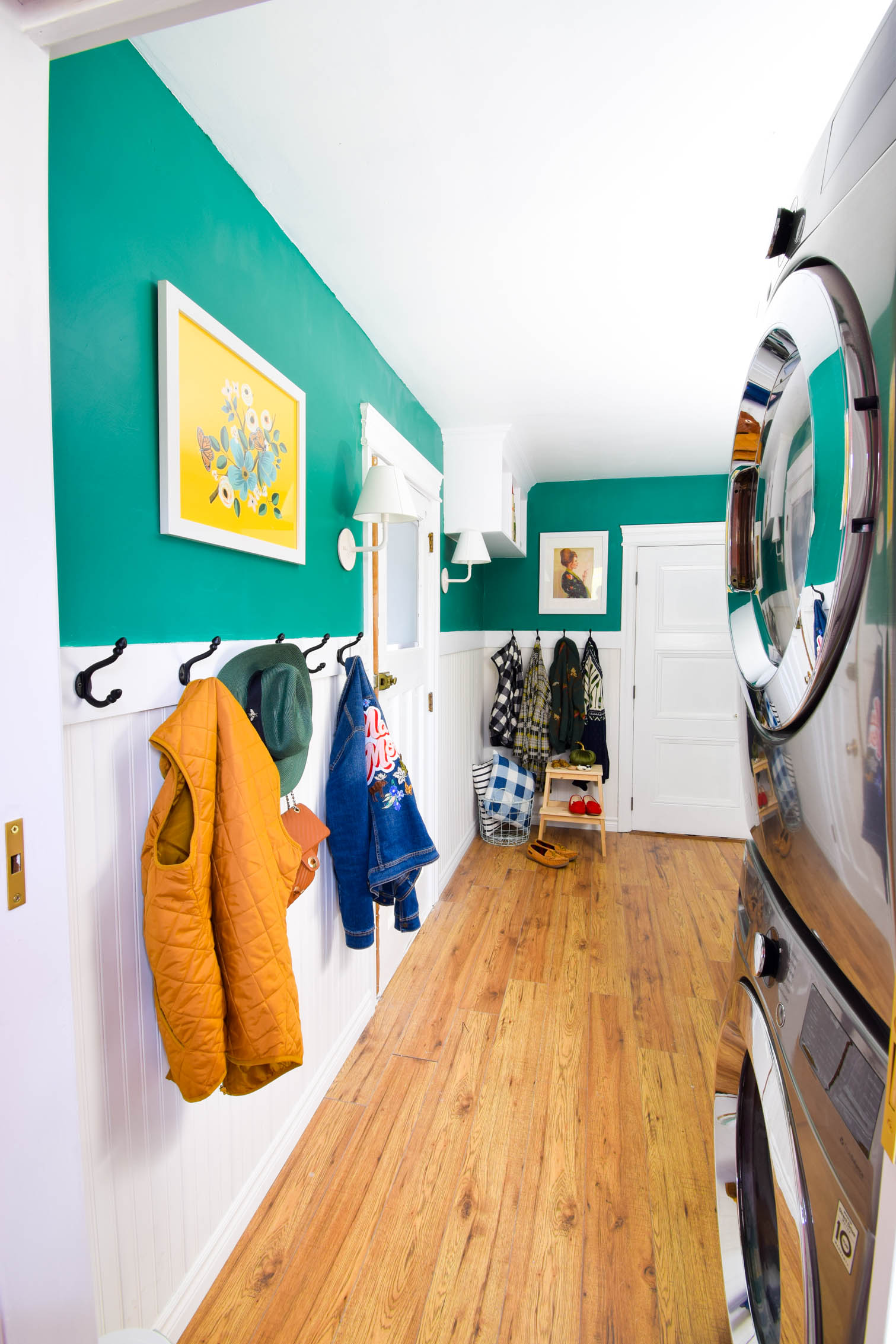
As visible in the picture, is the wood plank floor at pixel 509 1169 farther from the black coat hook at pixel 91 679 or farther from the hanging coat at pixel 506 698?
the hanging coat at pixel 506 698

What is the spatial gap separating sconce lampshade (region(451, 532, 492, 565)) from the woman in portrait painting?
129cm

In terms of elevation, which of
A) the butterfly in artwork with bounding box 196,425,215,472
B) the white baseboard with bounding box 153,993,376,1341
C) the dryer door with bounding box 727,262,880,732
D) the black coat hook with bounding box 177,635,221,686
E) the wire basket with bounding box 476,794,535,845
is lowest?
the white baseboard with bounding box 153,993,376,1341

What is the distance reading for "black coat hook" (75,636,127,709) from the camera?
91 centimetres

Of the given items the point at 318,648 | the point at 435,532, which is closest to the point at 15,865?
the point at 318,648

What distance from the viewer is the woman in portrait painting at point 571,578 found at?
4105mm

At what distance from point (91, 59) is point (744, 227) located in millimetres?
1382

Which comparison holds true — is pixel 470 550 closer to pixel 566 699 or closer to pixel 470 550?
pixel 470 550

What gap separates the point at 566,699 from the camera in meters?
4.02

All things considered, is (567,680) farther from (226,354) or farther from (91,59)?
(91,59)

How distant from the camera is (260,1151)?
1453 millimetres

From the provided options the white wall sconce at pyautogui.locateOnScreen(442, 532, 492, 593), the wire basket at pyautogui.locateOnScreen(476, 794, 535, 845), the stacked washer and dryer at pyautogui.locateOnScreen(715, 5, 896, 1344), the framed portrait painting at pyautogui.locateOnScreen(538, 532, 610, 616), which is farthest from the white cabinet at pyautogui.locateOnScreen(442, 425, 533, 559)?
the stacked washer and dryer at pyautogui.locateOnScreen(715, 5, 896, 1344)

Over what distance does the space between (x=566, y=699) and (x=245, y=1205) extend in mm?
3065

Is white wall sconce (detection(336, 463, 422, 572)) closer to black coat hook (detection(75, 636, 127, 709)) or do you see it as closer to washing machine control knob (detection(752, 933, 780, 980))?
black coat hook (detection(75, 636, 127, 709))

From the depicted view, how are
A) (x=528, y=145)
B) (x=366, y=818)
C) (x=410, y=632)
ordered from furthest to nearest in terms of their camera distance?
1. (x=410, y=632)
2. (x=366, y=818)
3. (x=528, y=145)
